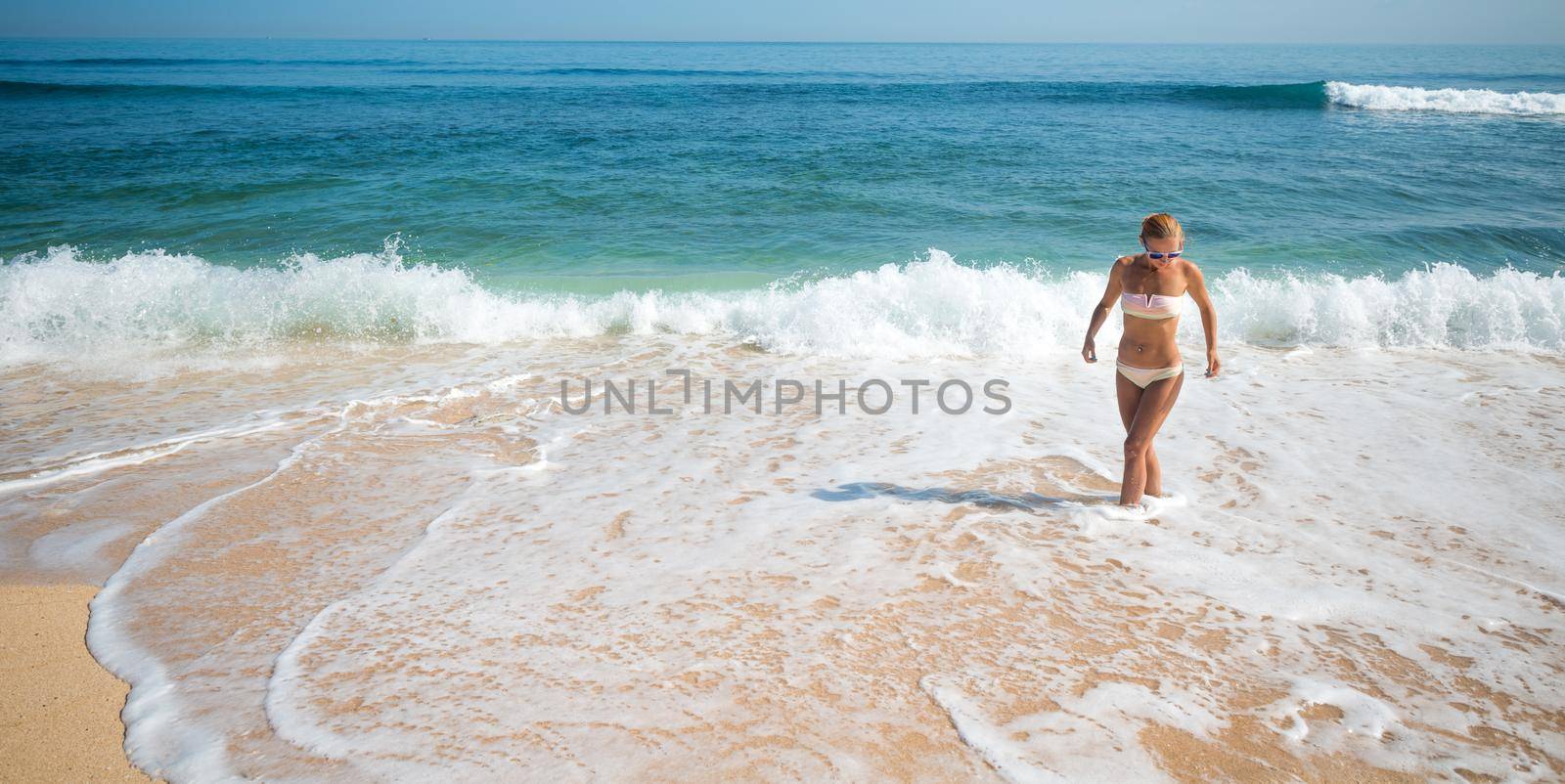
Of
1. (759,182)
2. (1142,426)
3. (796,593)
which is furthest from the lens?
(759,182)

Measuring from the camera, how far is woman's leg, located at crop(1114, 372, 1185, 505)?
4.35m

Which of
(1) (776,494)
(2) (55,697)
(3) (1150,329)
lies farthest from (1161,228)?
(2) (55,697)

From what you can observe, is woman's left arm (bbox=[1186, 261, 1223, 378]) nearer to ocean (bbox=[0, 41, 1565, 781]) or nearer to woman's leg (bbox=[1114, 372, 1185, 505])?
woman's leg (bbox=[1114, 372, 1185, 505])

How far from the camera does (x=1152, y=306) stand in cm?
425

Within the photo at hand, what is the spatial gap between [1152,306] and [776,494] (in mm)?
2289

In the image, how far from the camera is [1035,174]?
16797 mm

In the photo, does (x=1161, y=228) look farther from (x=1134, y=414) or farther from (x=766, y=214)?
(x=766, y=214)

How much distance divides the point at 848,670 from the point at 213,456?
452cm

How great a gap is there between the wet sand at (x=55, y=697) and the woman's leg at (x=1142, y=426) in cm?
444

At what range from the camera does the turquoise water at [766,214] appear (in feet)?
28.6

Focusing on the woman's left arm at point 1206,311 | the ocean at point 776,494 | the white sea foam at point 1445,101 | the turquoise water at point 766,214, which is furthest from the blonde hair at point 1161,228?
the white sea foam at point 1445,101

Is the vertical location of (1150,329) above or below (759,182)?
below

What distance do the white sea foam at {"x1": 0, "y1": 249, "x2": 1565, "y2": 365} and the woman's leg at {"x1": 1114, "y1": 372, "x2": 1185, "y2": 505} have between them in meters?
3.57

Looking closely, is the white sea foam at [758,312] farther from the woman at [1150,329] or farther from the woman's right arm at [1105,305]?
the woman at [1150,329]
